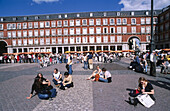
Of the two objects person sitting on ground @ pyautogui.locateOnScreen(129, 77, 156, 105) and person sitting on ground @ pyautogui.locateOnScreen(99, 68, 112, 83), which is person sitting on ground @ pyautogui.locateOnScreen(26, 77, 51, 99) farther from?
person sitting on ground @ pyautogui.locateOnScreen(99, 68, 112, 83)

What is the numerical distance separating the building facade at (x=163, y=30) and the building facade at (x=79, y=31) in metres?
2.04

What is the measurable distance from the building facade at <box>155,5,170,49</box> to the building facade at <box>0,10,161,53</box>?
2.04 meters

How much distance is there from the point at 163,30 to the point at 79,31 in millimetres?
24125

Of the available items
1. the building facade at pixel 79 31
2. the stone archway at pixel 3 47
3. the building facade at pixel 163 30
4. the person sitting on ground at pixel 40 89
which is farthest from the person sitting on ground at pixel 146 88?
the stone archway at pixel 3 47

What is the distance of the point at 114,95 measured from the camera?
4.56m

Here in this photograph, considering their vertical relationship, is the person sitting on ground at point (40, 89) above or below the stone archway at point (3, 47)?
below

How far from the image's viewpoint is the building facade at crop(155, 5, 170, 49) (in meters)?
31.2

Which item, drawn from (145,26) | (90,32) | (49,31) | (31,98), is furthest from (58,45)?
(31,98)

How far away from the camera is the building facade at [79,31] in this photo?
35625mm

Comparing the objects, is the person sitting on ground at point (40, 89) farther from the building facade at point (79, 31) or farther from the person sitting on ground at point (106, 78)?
the building facade at point (79, 31)

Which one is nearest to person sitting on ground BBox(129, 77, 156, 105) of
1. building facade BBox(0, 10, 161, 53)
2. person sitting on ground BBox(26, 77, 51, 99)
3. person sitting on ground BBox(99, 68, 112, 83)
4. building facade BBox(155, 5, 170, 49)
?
person sitting on ground BBox(99, 68, 112, 83)

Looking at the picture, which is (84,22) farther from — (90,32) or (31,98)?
(31,98)

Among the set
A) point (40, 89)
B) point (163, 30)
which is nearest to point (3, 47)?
point (40, 89)

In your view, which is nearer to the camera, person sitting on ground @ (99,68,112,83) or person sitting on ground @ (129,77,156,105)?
person sitting on ground @ (129,77,156,105)
